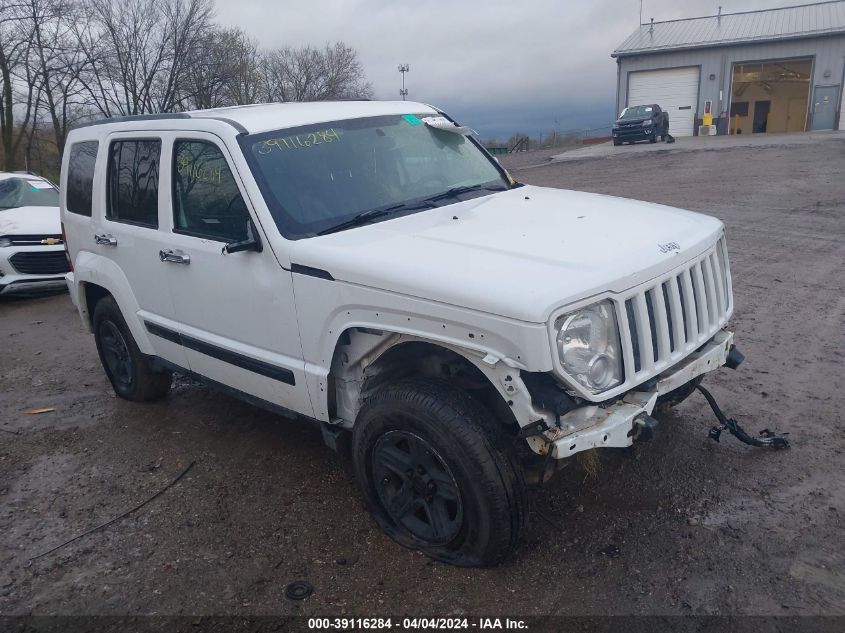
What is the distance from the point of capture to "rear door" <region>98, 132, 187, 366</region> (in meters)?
4.28

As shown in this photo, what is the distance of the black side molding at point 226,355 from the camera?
3.59m

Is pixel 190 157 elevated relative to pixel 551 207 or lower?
elevated

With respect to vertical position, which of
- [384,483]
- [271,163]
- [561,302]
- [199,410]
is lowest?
[199,410]

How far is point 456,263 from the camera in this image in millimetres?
2906

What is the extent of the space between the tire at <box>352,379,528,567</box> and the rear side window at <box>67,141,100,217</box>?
3051 mm

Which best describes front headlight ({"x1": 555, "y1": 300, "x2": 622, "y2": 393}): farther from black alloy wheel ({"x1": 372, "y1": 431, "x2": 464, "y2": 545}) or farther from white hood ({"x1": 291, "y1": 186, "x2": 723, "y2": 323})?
black alloy wheel ({"x1": 372, "y1": 431, "x2": 464, "y2": 545})

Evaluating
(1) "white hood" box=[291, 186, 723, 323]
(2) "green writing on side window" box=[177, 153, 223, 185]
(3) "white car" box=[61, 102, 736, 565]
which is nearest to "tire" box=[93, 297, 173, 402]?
(3) "white car" box=[61, 102, 736, 565]

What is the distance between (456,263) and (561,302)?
0.53 meters

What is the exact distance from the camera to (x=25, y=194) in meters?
10.6

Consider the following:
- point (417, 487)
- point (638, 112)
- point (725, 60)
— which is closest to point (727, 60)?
point (725, 60)

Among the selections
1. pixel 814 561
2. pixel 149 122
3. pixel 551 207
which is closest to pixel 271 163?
pixel 149 122

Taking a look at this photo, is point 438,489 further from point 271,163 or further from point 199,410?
point 199,410

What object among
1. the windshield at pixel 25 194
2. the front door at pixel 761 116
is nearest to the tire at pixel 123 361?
the windshield at pixel 25 194

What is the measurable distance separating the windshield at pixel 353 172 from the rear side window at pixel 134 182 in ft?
3.13
